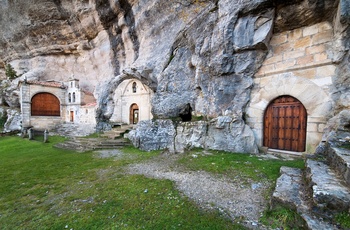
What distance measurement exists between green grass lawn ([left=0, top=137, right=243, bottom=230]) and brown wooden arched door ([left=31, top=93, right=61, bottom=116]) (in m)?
17.8

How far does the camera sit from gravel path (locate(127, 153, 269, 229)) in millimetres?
2941

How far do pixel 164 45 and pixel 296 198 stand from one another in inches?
466

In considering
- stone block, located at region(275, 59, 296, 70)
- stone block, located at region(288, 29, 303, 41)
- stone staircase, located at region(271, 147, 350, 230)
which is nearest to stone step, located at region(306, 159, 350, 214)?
stone staircase, located at region(271, 147, 350, 230)

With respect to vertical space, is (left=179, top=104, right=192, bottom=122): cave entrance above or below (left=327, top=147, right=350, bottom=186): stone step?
above

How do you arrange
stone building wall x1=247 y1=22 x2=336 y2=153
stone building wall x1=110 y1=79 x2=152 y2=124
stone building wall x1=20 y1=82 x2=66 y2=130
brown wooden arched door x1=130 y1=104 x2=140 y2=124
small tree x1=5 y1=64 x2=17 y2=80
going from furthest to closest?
small tree x1=5 y1=64 x2=17 y2=80, brown wooden arched door x1=130 y1=104 x2=140 y2=124, stone building wall x1=20 y1=82 x2=66 y2=130, stone building wall x1=110 y1=79 x2=152 y2=124, stone building wall x1=247 y1=22 x2=336 y2=153

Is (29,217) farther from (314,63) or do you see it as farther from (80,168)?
(314,63)

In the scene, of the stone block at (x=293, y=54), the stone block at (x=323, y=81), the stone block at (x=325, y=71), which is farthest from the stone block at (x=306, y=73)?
the stone block at (x=293, y=54)

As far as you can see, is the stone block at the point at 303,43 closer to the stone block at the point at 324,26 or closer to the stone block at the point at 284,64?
the stone block at the point at 324,26

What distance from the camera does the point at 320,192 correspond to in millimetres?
2416

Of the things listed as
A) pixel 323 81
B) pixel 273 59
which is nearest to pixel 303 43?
pixel 273 59

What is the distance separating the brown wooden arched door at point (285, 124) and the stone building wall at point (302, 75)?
25 centimetres

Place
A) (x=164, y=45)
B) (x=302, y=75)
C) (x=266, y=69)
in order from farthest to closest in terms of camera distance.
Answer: (x=164, y=45) → (x=266, y=69) → (x=302, y=75)

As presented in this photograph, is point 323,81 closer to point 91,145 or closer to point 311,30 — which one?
point 311,30

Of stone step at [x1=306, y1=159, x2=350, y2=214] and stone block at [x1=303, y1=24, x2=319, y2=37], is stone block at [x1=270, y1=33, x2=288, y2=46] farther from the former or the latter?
stone step at [x1=306, y1=159, x2=350, y2=214]
